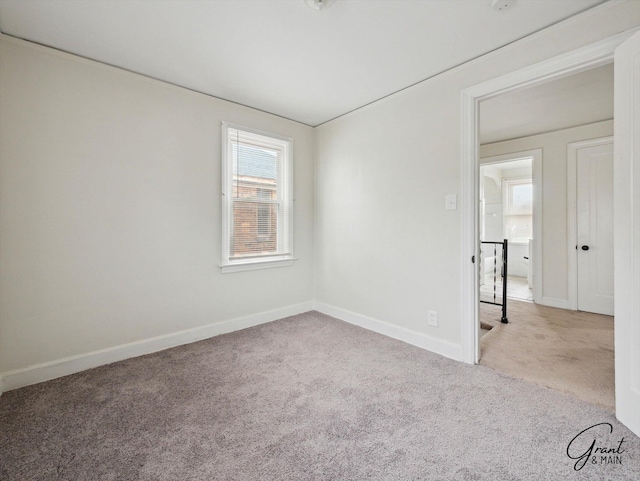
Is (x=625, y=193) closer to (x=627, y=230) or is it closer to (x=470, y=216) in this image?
(x=627, y=230)

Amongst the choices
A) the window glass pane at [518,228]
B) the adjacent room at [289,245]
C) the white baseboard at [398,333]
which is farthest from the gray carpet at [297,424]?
the window glass pane at [518,228]

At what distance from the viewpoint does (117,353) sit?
2.50 m

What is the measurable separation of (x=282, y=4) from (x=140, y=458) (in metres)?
2.67

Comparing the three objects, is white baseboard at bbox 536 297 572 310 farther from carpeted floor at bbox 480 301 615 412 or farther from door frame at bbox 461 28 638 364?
door frame at bbox 461 28 638 364

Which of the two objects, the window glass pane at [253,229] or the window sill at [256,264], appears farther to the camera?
the window glass pane at [253,229]

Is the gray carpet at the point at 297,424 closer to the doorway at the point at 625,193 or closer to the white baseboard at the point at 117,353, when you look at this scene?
the white baseboard at the point at 117,353

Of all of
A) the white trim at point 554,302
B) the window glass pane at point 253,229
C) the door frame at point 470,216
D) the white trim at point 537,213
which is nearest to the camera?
the door frame at point 470,216

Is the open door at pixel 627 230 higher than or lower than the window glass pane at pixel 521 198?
lower

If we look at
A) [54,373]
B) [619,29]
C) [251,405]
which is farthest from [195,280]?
[619,29]

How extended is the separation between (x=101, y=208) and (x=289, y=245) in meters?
1.98

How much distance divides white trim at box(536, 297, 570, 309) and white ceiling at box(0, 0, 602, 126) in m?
3.77

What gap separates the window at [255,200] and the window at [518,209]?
6.13 meters

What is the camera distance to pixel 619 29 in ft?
5.75

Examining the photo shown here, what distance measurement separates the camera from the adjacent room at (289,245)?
1.59 meters
